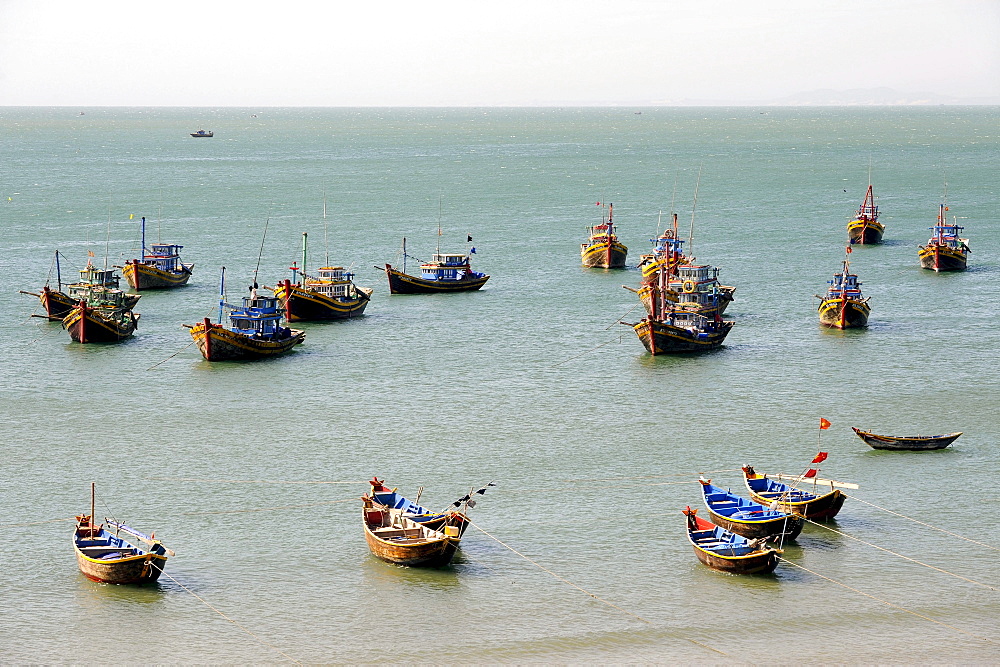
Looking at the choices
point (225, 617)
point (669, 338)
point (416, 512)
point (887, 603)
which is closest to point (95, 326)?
point (669, 338)

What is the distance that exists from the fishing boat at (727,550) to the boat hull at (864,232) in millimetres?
88461

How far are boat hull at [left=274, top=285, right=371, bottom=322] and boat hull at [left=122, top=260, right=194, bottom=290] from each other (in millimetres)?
16659

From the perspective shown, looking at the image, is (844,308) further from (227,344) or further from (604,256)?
(227,344)

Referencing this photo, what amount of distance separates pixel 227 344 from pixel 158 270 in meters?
28.4

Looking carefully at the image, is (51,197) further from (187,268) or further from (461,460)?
(461,460)

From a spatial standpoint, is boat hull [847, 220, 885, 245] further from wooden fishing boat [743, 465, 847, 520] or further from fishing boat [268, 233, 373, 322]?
wooden fishing boat [743, 465, 847, 520]

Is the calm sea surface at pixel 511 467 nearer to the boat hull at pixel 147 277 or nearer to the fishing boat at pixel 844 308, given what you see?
the fishing boat at pixel 844 308

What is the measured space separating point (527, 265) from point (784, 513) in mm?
73159

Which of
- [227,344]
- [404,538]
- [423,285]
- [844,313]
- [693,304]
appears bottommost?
[404,538]

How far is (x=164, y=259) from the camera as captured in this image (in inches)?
4213

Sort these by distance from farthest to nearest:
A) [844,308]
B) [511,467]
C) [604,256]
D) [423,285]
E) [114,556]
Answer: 1. [604,256]
2. [423,285]
3. [844,308]
4. [511,467]
5. [114,556]

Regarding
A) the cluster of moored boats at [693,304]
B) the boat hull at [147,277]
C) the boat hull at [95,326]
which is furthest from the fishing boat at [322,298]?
the cluster of moored boats at [693,304]

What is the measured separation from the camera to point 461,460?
60500 millimetres

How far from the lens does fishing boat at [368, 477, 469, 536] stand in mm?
46625
